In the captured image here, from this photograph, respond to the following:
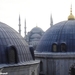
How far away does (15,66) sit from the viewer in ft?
69.5

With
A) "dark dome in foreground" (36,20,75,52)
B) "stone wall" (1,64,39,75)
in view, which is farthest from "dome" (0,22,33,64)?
"dark dome in foreground" (36,20,75,52)

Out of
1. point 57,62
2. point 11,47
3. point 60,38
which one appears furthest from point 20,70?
point 60,38

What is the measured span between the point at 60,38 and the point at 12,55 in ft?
41.1

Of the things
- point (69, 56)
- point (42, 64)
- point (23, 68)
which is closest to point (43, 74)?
point (42, 64)

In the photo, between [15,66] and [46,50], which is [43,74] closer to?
[46,50]

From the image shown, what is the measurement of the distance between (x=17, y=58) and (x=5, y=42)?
5.29ft

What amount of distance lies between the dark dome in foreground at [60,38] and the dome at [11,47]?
9006mm

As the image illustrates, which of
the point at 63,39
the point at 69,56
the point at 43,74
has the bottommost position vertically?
the point at 43,74

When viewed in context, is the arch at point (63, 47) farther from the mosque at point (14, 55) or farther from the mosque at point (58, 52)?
the mosque at point (14, 55)

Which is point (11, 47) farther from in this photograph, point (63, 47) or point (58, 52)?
point (63, 47)

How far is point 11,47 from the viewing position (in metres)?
21.7

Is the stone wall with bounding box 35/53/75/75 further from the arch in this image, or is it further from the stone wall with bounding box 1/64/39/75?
the stone wall with bounding box 1/64/39/75

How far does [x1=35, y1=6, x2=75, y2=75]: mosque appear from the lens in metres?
32.3

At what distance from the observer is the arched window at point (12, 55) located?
21531 millimetres
